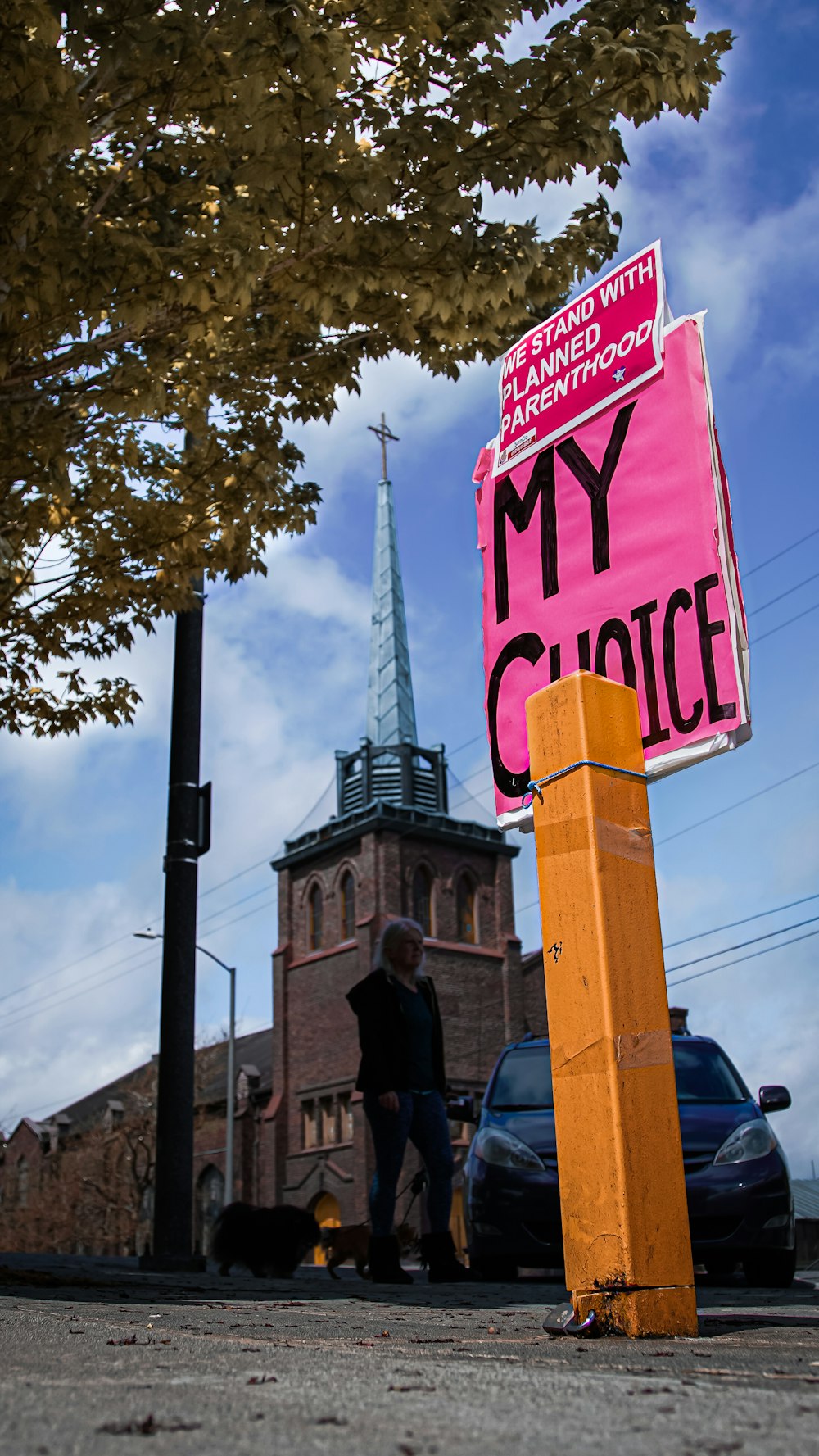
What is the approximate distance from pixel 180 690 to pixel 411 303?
4655 mm

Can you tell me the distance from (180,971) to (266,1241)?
2019mm

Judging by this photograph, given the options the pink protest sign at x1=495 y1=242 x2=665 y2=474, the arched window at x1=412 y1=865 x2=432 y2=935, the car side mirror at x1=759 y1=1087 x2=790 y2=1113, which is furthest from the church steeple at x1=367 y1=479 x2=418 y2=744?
the pink protest sign at x1=495 y1=242 x2=665 y2=474

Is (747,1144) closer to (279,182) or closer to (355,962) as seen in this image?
(279,182)

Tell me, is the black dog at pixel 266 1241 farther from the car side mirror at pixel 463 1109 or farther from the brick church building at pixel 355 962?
the brick church building at pixel 355 962

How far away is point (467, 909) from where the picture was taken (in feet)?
158

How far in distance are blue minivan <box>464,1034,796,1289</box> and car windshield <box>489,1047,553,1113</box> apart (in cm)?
2

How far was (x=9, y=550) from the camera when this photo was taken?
657 centimetres

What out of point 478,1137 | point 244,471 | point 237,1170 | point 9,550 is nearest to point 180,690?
point 244,471

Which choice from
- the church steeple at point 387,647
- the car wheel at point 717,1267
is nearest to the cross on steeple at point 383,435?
the church steeple at point 387,647

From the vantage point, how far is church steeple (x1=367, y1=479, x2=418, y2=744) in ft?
166

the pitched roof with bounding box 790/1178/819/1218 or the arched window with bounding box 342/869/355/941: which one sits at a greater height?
the arched window with bounding box 342/869/355/941

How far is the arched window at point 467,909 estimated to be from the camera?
47531 mm

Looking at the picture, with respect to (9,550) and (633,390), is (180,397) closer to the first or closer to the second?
(9,550)

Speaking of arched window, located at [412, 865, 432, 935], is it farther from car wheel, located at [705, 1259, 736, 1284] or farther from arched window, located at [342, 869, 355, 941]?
car wheel, located at [705, 1259, 736, 1284]
